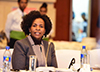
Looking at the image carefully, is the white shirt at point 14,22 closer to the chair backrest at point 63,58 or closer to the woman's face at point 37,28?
the chair backrest at point 63,58

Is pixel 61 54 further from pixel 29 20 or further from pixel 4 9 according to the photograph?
pixel 4 9

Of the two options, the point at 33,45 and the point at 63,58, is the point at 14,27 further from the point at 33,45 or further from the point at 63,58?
the point at 33,45

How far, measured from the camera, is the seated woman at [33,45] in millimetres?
1819

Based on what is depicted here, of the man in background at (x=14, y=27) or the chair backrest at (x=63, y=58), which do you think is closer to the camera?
the chair backrest at (x=63, y=58)

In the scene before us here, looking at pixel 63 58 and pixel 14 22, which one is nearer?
pixel 63 58

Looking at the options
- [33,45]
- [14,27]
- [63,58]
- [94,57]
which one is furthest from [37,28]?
[14,27]

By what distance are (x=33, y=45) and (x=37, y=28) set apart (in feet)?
0.63

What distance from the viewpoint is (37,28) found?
201cm

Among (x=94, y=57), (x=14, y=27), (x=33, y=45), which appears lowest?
(x=94, y=57)

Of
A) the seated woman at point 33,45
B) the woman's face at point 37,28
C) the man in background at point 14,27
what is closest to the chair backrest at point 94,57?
the seated woman at point 33,45

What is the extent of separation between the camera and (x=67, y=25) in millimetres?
5332

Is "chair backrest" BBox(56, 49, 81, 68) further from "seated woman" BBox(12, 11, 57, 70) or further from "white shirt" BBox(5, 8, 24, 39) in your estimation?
"white shirt" BBox(5, 8, 24, 39)

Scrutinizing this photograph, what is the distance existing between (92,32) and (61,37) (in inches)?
35.4

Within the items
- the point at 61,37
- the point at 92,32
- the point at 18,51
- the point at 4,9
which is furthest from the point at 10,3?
the point at 18,51
